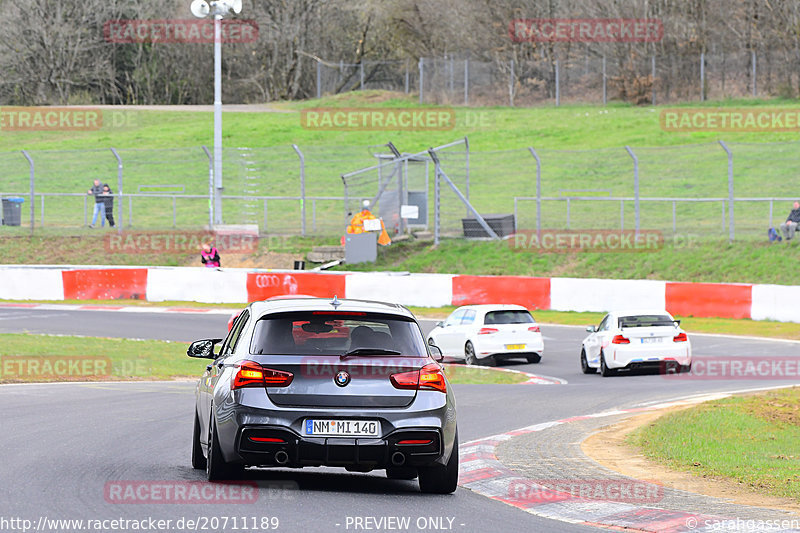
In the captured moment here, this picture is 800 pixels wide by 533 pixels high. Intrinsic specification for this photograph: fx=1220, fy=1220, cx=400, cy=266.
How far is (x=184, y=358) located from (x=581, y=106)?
41.8 m

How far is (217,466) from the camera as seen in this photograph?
28.7 ft

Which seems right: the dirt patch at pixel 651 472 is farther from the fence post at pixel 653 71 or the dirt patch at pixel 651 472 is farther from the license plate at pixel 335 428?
the fence post at pixel 653 71

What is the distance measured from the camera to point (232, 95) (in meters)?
76.9

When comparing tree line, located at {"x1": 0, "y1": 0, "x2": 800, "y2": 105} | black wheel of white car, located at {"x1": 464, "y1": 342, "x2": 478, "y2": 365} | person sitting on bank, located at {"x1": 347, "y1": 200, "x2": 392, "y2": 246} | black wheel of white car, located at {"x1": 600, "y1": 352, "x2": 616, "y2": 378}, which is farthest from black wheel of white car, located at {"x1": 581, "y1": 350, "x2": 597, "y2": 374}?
tree line, located at {"x1": 0, "y1": 0, "x2": 800, "y2": 105}

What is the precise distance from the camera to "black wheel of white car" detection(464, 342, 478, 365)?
2315 centimetres

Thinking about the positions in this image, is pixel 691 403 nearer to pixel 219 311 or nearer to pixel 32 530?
pixel 32 530

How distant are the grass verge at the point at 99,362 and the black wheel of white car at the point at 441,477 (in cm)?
1035

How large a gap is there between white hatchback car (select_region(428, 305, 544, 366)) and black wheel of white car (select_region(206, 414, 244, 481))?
14.4m

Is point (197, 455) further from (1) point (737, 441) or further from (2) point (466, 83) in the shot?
(2) point (466, 83)

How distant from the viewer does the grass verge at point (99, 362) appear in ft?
61.9

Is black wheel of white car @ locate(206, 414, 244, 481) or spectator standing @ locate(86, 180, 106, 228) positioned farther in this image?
spectator standing @ locate(86, 180, 106, 228)

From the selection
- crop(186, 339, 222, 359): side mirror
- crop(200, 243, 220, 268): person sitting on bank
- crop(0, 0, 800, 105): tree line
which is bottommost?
crop(186, 339, 222, 359): side mirror

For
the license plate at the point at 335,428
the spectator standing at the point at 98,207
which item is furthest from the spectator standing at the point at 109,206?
the license plate at the point at 335,428

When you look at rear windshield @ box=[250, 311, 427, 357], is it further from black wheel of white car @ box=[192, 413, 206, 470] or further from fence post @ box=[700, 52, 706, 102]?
fence post @ box=[700, 52, 706, 102]
